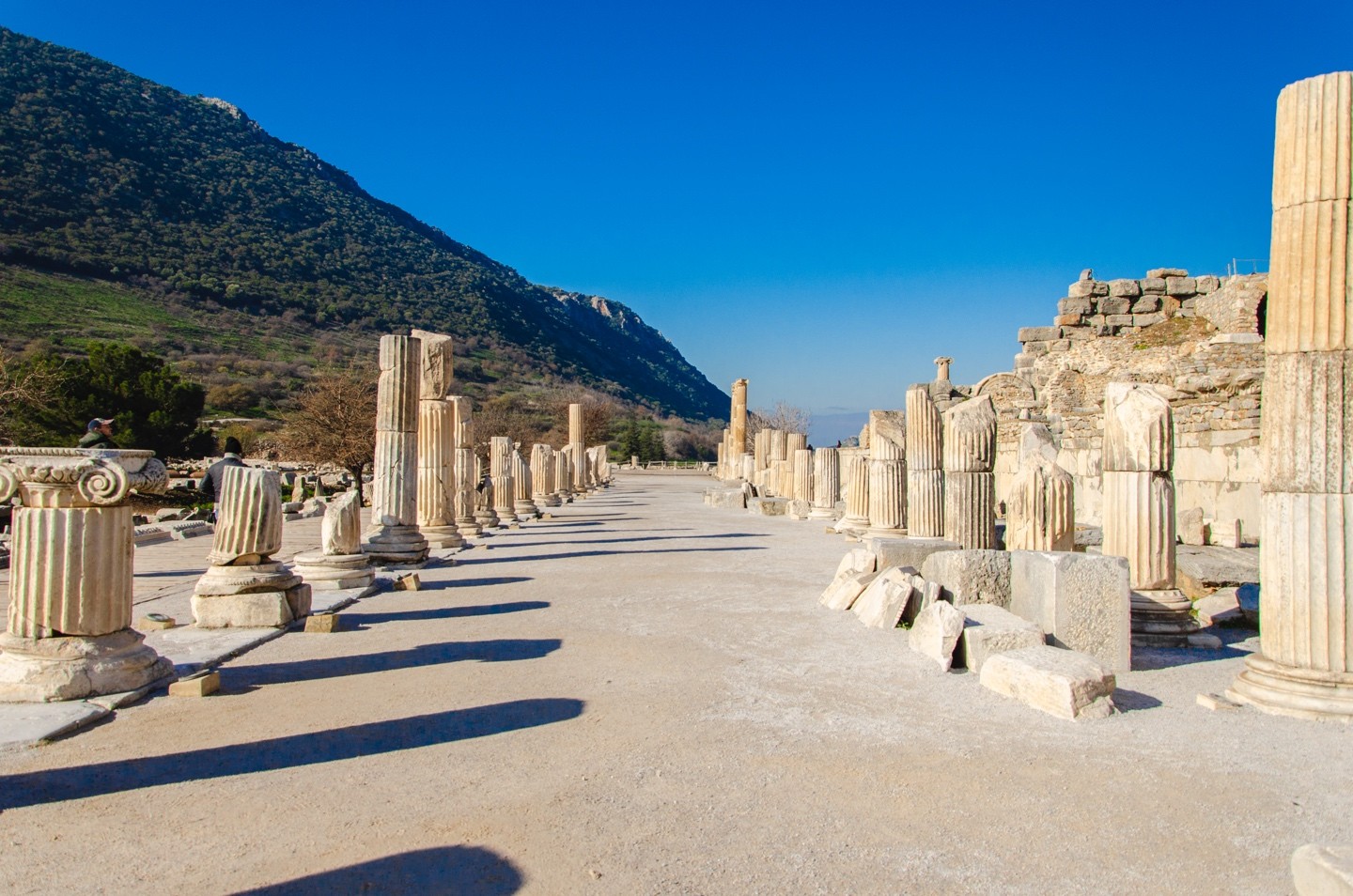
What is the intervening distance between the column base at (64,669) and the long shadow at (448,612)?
118 inches

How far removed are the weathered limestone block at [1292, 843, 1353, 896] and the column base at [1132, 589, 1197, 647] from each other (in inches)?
186

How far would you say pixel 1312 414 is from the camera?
543 centimetres

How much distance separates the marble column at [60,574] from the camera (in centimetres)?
556

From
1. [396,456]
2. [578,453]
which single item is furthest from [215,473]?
[578,453]

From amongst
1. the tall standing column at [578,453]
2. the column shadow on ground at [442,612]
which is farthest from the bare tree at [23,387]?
the tall standing column at [578,453]

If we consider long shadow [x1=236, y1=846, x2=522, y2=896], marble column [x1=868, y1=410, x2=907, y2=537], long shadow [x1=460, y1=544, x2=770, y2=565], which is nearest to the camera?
long shadow [x1=236, y1=846, x2=522, y2=896]

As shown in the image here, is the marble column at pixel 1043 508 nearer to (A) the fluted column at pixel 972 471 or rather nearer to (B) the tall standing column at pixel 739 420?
(A) the fluted column at pixel 972 471

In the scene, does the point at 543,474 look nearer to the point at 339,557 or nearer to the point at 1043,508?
Answer: the point at 339,557

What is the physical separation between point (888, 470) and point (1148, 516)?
7539 mm

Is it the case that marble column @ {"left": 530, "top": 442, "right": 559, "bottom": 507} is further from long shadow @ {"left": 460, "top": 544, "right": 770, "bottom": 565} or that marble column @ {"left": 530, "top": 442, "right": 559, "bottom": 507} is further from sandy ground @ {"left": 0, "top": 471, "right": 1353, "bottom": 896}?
sandy ground @ {"left": 0, "top": 471, "right": 1353, "bottom": 896}

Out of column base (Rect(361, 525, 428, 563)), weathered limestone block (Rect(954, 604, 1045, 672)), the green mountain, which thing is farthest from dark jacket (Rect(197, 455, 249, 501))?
the green mountain

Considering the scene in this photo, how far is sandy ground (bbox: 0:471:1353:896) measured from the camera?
11.4 feet

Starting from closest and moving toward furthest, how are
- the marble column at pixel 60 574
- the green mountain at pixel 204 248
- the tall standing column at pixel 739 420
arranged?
the marble column at pixel 60 574 < the tall standing column at pixel 739 420 < the green mountain at pixel 204 248

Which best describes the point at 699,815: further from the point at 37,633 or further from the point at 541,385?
the point at 541,385
